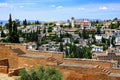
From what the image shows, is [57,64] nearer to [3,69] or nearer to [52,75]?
[3,69]

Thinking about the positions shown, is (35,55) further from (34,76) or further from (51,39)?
(51,39)

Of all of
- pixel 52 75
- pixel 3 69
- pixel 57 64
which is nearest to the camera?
pixel 52 75

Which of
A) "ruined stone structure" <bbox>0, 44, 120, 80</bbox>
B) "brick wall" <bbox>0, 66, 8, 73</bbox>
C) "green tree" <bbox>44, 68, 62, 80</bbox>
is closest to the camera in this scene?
"green tree" <bbox>44, 68, 62, 80</bbox>

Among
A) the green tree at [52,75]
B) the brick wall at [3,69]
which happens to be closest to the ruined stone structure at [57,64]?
the brick wall at [3,69]

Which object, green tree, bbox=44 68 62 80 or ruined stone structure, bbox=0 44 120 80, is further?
ruined stone structure, bbox=0 44 120 80

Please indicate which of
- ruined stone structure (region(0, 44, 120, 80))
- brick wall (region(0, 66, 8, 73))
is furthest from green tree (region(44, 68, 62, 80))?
brick wall (region(0, 66, 8, 73))

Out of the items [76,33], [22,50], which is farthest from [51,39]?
[22,50]

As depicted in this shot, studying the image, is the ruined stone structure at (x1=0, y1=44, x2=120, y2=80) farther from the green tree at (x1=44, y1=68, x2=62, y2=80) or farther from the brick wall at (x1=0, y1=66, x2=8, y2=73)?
the green tree at (x1=44, y1=68, x2=62, y2=80)

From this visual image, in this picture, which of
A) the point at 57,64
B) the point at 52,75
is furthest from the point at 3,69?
the point at 52,75

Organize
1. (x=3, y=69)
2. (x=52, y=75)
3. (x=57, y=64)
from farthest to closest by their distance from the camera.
A: (x=3, y=69)
(x=57, y=64)
(x=52, y=75)
